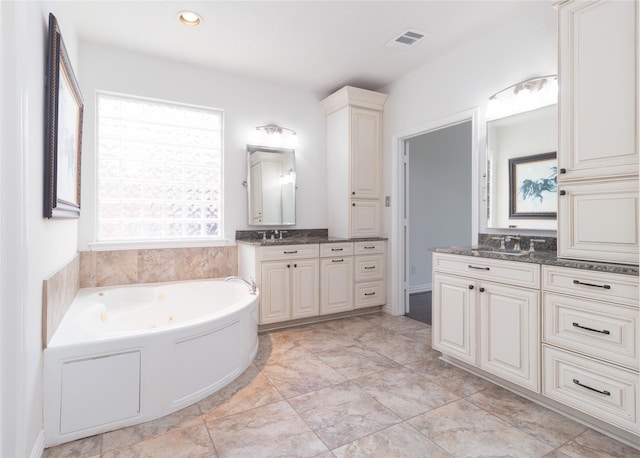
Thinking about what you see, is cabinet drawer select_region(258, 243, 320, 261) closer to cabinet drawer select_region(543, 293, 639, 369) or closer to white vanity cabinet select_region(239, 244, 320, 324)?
white vanity cabinet select_region(239, 244, 320, 324)

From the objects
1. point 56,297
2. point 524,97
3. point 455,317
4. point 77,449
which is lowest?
point 77,449

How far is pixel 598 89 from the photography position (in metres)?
1.79

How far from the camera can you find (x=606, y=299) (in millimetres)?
1659

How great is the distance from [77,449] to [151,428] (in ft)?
1.02

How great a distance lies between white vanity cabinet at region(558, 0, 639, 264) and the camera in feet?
5.52

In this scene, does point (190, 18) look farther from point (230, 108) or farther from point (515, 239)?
point (515, 239)

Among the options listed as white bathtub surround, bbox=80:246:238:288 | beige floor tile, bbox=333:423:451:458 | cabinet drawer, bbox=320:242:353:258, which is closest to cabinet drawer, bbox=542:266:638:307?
beige floor tile, bbox=333:423:451:458

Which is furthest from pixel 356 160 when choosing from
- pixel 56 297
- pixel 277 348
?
pixel 56 297

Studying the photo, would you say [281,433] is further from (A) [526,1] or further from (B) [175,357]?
(A) [526,1]

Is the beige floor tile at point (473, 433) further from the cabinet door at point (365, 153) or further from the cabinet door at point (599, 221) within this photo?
the cabinet door at point (365, 153)

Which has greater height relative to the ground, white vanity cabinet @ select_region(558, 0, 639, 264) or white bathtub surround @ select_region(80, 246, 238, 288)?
white vanity cabinet @ select_region(558, 0, 639, 264)

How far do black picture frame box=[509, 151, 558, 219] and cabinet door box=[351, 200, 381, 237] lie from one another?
5.05ft

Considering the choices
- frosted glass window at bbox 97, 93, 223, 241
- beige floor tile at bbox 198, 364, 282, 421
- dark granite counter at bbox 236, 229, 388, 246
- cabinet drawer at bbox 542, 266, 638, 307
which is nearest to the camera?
cabinet drawer at bbox 542, 266, 638, 307

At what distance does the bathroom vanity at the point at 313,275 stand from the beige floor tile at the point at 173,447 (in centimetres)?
150
